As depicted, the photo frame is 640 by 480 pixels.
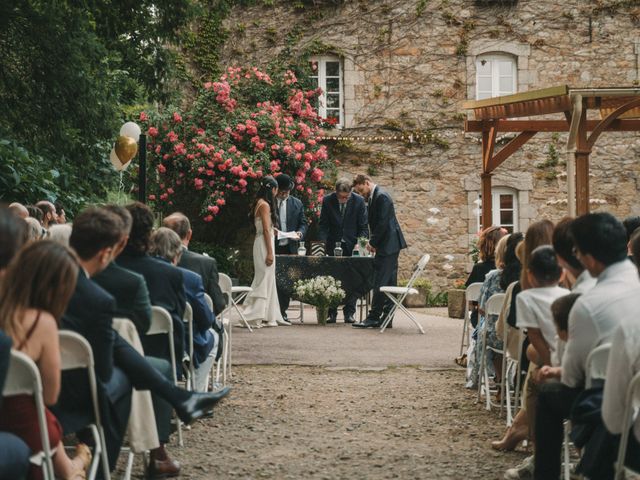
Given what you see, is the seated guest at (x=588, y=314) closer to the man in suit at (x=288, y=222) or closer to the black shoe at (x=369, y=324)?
the black shoe at (x=369, y=324)

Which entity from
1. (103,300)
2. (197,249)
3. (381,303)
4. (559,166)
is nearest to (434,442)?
(103,300)

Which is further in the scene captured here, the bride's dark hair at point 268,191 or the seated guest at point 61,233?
the bride's dark hair at point 268,191

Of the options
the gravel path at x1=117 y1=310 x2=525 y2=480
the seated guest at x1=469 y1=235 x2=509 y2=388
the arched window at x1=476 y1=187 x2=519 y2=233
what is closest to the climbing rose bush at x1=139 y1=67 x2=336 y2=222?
the arched window at x1=476 y1=187 x2=519 y2=233

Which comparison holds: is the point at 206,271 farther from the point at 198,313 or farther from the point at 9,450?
the point at 9,450

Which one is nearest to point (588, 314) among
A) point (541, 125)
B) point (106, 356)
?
point (106, 356)

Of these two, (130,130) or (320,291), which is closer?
(320,291)

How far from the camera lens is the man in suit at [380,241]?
11.9m

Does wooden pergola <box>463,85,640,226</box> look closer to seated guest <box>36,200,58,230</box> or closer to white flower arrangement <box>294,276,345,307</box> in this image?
white flower arrangement <box>294,276,345,307</box>

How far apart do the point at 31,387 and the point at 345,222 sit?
960 cm

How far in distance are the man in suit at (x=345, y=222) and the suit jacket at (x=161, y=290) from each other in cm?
735

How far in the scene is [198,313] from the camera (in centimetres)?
593

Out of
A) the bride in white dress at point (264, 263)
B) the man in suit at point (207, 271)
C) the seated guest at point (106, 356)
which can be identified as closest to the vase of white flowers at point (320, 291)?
the bride in white dress at point (264, 263)

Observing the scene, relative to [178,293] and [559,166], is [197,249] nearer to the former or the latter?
[559,166]

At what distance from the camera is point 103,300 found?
12.9 feet
